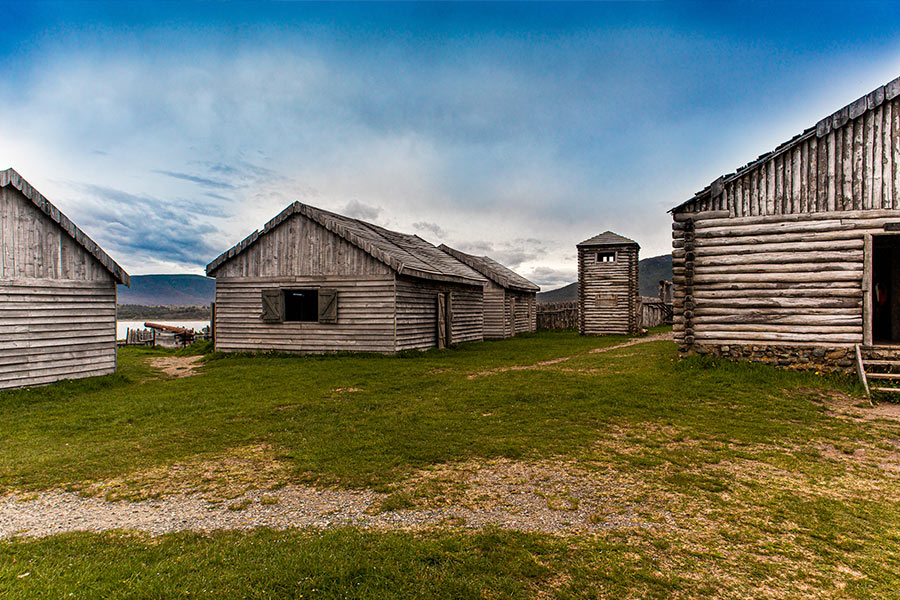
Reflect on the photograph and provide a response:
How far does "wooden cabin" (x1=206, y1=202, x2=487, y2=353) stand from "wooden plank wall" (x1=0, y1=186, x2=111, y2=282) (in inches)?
264

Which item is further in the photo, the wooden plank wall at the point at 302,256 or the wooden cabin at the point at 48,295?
the wooden plank wall at the point at 302,256

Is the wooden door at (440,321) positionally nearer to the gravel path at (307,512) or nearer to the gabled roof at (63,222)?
the gabled roof at (63,222)

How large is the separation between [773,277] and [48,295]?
19788 mm

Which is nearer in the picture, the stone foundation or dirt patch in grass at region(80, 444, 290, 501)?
dirt patch in grass at region(80, 444, 290, 501)

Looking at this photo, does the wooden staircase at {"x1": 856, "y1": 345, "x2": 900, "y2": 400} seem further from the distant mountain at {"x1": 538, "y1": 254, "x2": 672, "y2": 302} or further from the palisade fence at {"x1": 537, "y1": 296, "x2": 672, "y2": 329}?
the distant mountain at {"x1": 538, "y1": 254, "x2": 672, "y2": 302}

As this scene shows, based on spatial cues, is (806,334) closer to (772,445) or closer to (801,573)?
(772,445)

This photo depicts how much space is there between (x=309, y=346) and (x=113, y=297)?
694cm

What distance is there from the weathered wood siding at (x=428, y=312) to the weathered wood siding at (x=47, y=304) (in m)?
9.68

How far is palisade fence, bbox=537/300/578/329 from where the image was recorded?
39.7 m

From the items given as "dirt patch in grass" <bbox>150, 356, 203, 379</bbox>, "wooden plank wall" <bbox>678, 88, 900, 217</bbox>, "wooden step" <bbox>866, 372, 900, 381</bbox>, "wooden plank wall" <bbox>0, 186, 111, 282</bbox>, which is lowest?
"dirt patch in grass" <bbox>150, 356, 203, 379</bbox>

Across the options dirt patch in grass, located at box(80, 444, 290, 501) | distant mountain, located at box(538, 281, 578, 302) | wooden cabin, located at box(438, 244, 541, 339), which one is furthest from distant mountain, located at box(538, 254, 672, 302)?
dirt patch in grass, located at box(80, 444, 290, 501)

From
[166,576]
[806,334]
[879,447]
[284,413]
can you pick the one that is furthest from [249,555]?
[806,334]

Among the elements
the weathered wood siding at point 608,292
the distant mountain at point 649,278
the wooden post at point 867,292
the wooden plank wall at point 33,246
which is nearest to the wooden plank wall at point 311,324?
the wooden plank wall at point 33,246

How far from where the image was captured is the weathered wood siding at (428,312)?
63.6 ft
